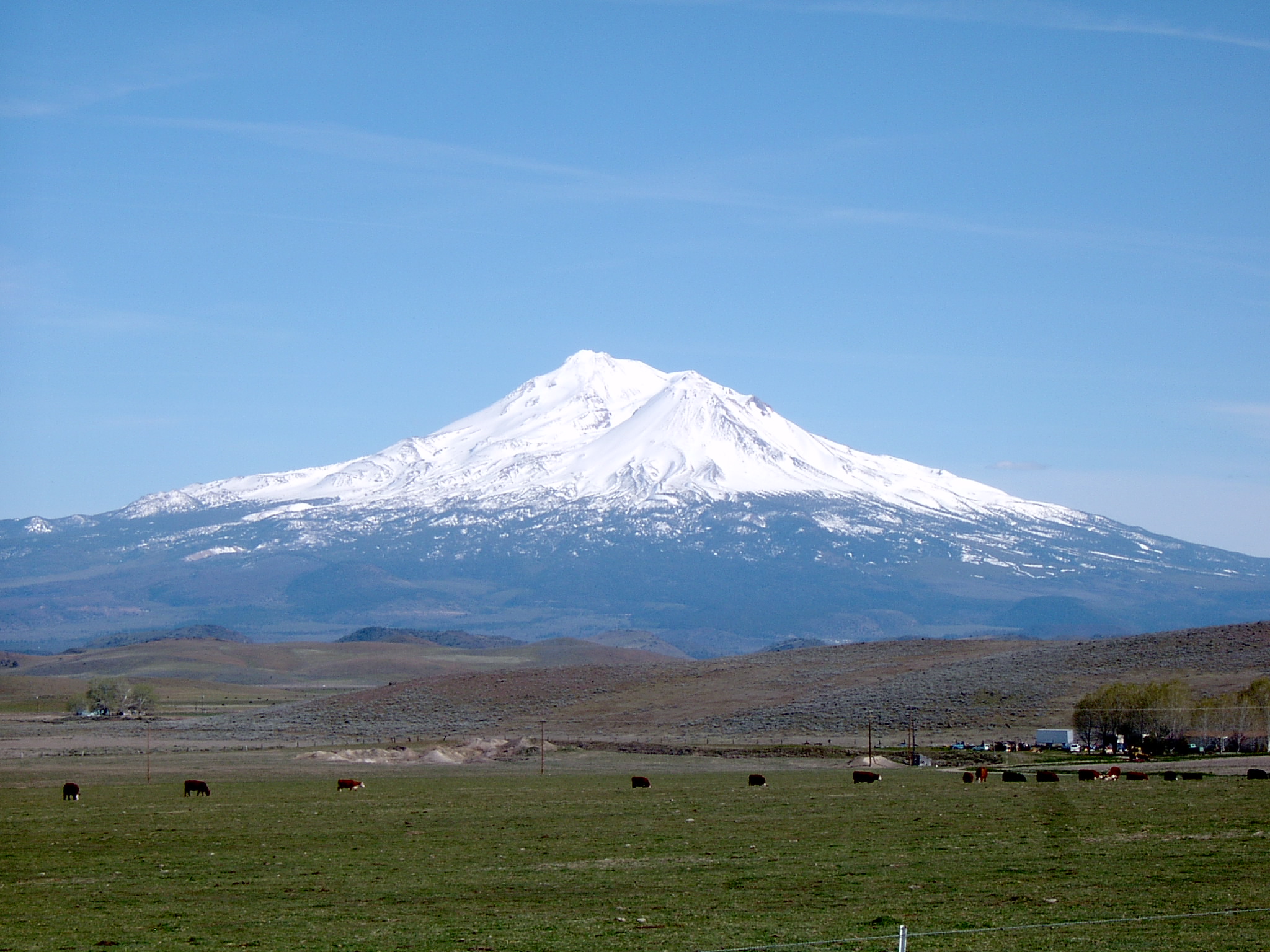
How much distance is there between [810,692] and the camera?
93562 mm

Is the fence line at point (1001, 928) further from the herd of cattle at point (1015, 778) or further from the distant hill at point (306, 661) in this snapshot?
the distant hill at point (306, 661)

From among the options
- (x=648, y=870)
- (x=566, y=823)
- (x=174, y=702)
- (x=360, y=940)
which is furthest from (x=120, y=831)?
(x=174, y=702)

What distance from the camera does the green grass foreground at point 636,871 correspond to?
16.1 meters

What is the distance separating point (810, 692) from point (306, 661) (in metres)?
112

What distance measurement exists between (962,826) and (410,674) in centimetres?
14440

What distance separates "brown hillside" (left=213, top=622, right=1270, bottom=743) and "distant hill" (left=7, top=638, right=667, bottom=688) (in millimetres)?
53375

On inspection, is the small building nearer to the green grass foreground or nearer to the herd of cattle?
the herd of cattle

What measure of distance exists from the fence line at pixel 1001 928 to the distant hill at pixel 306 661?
472ft

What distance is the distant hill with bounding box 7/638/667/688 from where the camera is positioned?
552 ft

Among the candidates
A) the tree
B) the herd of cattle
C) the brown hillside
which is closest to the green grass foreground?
the herd of cattle

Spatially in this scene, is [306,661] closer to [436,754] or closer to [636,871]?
[436,754]

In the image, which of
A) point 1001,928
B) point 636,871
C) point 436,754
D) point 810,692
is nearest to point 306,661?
point 810,692

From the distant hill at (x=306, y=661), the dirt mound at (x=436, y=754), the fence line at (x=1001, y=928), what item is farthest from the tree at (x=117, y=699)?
the fence line at (x=1001, y=928)

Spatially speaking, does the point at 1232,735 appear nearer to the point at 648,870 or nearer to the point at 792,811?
the point at 792,811
